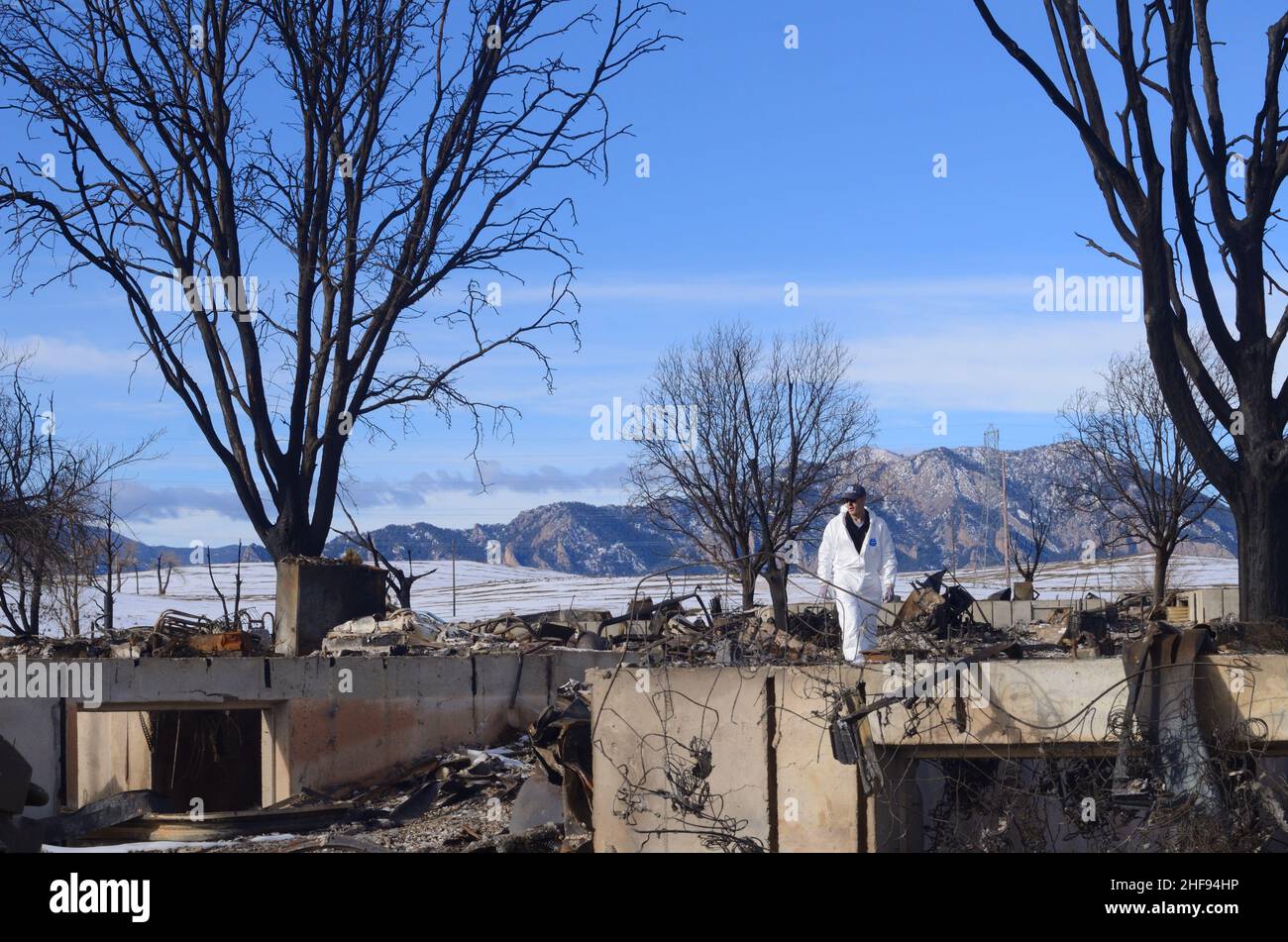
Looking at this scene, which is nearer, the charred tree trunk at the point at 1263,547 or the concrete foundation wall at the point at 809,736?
the concrete foundation wall at the point at 809,736

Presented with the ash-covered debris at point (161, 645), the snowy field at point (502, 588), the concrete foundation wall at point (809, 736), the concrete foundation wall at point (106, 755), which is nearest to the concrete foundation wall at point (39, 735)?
the ash-covered debris at point (161, 645)

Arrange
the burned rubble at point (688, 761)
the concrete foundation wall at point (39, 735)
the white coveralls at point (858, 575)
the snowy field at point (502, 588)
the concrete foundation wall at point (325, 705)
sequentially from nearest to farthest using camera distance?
the burned rubble at point (688, 761) → the white coveralls at point (858, 575) → the concrete foundation wall at point (39, 735) → the concrete foundation wall at point (325, 705) → the snowy field at point (502, 588)

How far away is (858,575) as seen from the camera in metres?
11.3

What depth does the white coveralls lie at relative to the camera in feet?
36.1

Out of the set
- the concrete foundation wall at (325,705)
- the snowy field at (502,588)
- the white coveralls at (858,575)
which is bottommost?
the snowy field at (502,588)

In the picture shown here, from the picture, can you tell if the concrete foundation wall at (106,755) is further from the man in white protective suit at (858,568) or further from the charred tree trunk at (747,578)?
the charred tree trunk at (747,578)

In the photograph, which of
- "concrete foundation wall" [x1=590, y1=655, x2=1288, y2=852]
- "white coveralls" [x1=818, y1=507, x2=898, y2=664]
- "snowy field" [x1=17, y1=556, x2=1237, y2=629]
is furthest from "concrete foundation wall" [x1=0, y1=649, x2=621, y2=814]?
"snowy field" [x1=17, y1=556, x2=1237, y2=629]

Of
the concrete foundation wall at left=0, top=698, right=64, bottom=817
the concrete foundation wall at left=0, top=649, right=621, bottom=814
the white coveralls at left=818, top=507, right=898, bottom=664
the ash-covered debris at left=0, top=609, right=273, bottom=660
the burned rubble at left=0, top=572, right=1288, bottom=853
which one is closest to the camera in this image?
the burned rubble at left=0, top=572, right=1288, bottom=853

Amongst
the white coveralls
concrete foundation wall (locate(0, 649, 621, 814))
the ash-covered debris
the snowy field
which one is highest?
the white coveralls

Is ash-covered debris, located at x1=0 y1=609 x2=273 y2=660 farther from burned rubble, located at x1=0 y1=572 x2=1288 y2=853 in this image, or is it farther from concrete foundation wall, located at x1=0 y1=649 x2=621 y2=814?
concrete foundation wall, located at x1=0 y1=649 x2=621 y2=814

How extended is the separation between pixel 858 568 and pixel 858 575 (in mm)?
59

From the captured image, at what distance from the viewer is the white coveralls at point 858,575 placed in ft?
36.1

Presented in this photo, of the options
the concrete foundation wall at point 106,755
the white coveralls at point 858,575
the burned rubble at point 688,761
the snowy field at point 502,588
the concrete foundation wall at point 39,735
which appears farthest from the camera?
the snowy field at point 502,588
